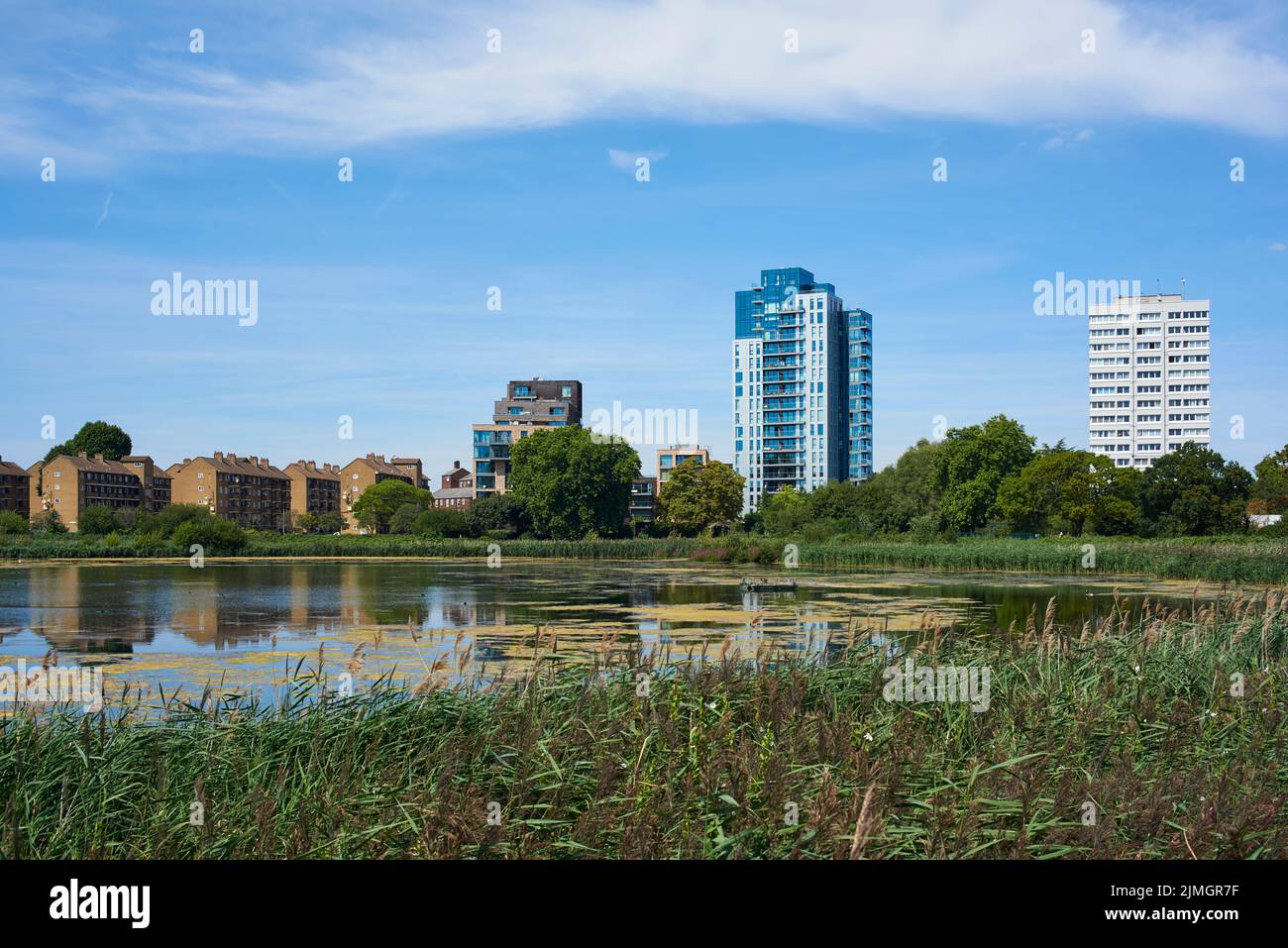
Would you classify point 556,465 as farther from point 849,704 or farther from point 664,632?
point 849,704

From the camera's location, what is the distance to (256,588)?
39812 mm

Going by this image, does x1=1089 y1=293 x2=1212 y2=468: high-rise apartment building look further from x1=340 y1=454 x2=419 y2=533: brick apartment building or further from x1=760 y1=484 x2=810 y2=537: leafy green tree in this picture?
x1=340 y1=454 x2=419 y2=533: brick apartment building

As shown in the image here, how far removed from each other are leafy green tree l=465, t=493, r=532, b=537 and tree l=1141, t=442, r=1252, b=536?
47058mm

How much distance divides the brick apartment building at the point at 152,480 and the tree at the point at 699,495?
57.5 meters

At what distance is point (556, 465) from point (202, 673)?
2855 inches

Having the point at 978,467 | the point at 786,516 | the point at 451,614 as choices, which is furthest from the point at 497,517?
the point at 451,614

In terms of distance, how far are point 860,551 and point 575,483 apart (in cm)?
3641

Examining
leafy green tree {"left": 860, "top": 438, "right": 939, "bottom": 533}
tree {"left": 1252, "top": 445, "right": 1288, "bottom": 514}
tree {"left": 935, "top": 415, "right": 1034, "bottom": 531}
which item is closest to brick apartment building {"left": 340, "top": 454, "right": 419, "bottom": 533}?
leafy green tree {"left": 860, "top": 438, "right": 939, "bottom": 533}

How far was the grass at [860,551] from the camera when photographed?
42.6 metres

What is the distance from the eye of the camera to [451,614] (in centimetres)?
2852

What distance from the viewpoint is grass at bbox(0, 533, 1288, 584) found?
42.6 meters

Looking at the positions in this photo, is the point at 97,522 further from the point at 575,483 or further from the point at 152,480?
the point at 152,480
